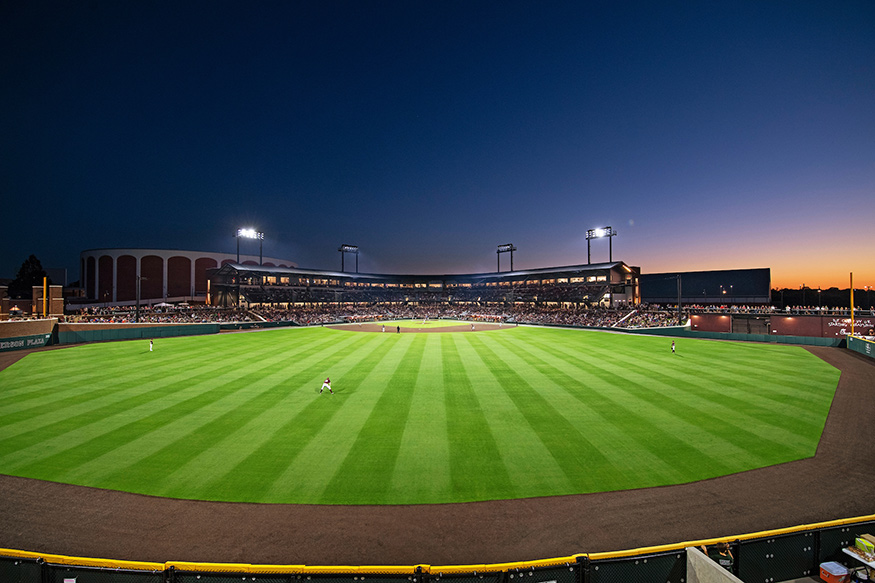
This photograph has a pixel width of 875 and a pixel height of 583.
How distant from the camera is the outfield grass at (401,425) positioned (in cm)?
985

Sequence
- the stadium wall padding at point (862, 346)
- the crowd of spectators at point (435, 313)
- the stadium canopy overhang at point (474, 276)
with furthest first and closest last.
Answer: the stadium canopy overhang at point (474, 276)
the crowd of spectators at point (435, 313)
the stadium wall padding at point (862, 346)

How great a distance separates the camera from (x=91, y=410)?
1540 cm

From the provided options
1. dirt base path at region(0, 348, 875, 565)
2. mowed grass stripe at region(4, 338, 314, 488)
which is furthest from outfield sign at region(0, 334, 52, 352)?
dirt base path at region(0, 348, 875, 565)

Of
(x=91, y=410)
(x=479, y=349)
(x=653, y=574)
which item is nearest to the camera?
(x=653, y=574)

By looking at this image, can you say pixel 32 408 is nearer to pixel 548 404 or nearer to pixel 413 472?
pixel 413 472

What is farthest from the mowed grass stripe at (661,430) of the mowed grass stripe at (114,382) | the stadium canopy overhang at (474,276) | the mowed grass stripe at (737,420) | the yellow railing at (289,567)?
the stadium canopy overhang at (474,276)

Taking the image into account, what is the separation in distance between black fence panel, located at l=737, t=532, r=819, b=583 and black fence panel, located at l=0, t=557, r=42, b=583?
33.0 feet

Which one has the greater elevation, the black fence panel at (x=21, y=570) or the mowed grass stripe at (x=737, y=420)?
the black fence panel at (x=21, y=570)

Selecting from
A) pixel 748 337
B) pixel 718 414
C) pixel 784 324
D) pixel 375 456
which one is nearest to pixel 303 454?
pixel 375 456

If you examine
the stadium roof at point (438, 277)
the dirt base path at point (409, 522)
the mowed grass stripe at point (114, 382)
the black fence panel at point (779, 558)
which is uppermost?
Result: the stadium roof at point (438, 277)

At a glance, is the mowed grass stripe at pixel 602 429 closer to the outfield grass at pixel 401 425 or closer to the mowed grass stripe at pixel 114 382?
the outfield grass at pixel 401 425

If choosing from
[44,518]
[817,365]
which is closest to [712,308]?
[817,365]

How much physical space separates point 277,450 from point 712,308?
6364cm

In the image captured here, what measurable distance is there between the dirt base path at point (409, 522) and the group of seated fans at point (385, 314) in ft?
150
